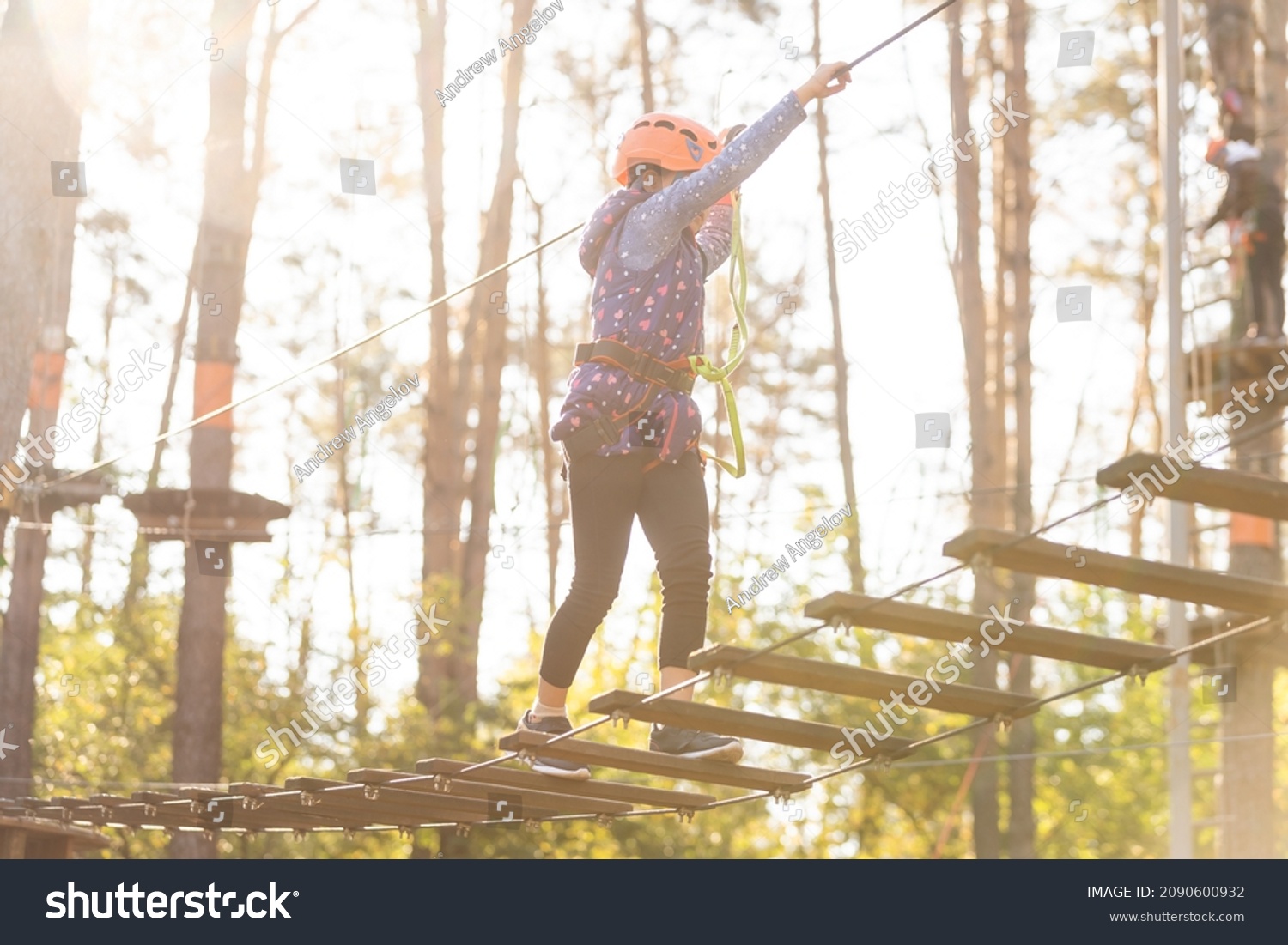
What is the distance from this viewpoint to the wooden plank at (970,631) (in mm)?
4488

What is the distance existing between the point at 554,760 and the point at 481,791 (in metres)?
0.50

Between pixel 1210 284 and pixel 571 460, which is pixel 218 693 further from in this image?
pixel 571 460

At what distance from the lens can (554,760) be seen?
513 centimetres

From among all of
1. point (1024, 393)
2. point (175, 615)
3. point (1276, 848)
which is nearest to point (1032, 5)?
point (1024, 393)

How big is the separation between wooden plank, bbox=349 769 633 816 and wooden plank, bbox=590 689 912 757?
636 mm

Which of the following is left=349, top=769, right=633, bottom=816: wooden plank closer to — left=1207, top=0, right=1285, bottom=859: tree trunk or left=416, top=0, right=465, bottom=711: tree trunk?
left=1207, top=0, right=1285, bottom=859: tree trunk

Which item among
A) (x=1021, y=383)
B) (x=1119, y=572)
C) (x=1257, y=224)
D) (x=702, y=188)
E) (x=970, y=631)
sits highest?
(x=1021, y=383)

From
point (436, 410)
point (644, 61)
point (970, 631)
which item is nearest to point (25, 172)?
point (970, 631)

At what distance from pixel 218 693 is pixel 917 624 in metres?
7.45

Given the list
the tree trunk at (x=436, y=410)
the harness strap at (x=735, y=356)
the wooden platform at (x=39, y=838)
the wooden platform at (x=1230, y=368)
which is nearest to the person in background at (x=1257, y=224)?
the wooden platform at (x=1230, y=368)

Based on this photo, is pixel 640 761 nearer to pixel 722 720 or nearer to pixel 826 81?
pixel 722 720

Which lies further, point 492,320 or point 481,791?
point 492,320

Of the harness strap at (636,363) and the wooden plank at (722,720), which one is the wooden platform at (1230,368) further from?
the harness strap at (636,363)

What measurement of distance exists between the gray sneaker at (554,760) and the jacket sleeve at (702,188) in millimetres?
1243
